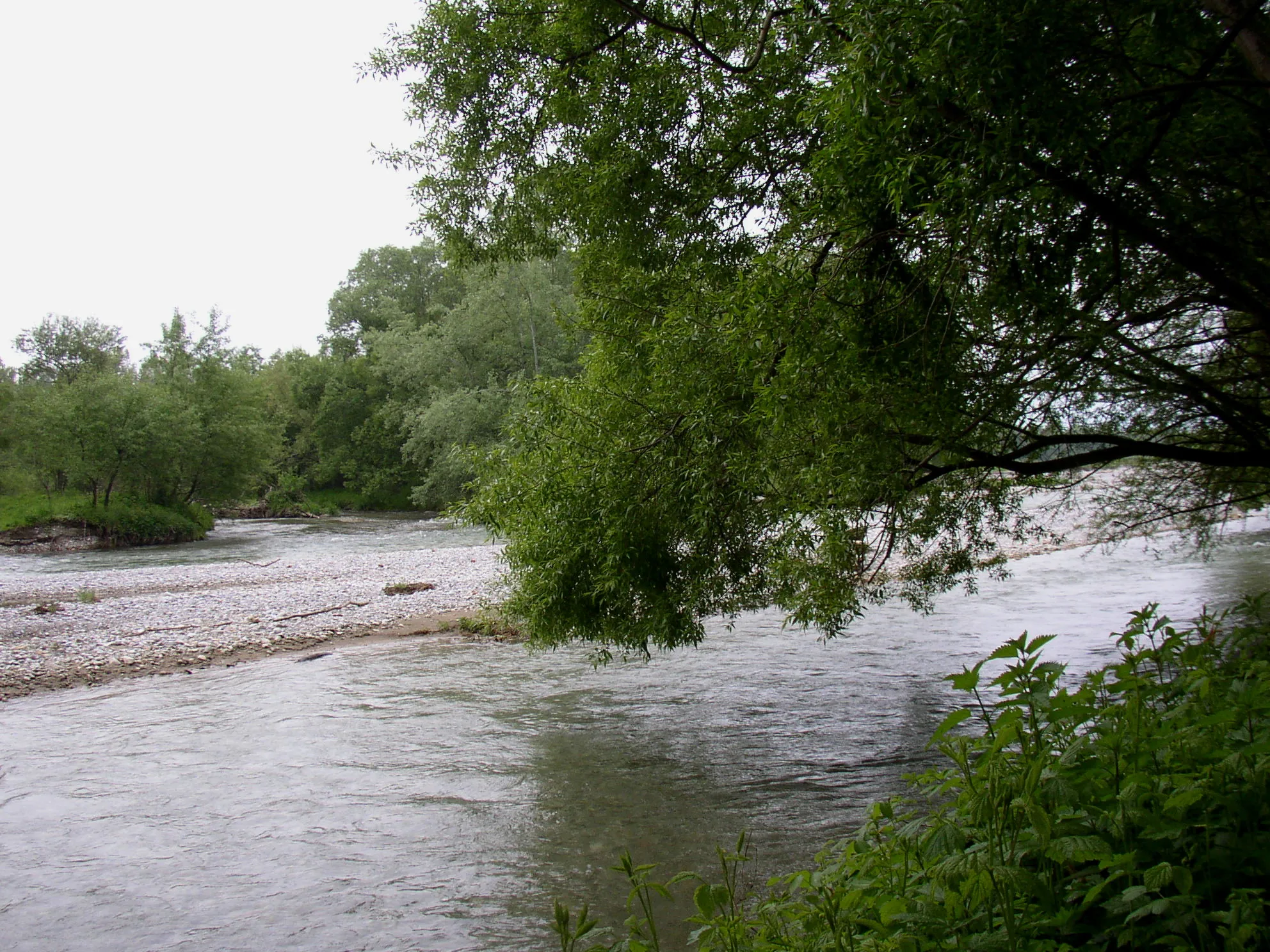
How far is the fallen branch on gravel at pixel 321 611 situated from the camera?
1703cm

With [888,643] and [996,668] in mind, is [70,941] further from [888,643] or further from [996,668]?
[888,643]

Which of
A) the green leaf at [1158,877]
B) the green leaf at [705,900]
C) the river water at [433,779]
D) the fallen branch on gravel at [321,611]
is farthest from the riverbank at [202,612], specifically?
the green leaf at [1158,877]

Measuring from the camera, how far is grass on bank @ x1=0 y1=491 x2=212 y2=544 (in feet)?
111

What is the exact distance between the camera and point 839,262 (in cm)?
621

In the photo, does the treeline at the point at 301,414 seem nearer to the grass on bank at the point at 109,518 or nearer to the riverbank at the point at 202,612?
the grass on bank at the point at 109,518

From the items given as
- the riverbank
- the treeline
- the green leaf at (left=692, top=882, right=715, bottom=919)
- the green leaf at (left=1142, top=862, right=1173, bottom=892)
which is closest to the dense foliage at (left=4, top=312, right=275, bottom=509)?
the treeline

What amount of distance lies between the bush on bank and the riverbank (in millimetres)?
12803

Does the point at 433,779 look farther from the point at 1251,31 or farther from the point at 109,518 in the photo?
the point at 109,518

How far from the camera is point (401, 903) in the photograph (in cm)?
618

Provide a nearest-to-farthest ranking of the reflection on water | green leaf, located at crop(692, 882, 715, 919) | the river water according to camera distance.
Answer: green leaf, located at crop(692, 882, 715, 919) < the river water < the reflection on water

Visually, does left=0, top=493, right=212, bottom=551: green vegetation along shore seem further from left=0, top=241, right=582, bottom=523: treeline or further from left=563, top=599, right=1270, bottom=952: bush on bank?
left=563, top=599, right=1270, bottom=952: bush on bank

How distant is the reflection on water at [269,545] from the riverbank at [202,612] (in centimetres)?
205

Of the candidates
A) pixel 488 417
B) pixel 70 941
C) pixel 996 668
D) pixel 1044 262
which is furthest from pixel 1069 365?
pixel 488 417

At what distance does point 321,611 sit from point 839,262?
582 inches
